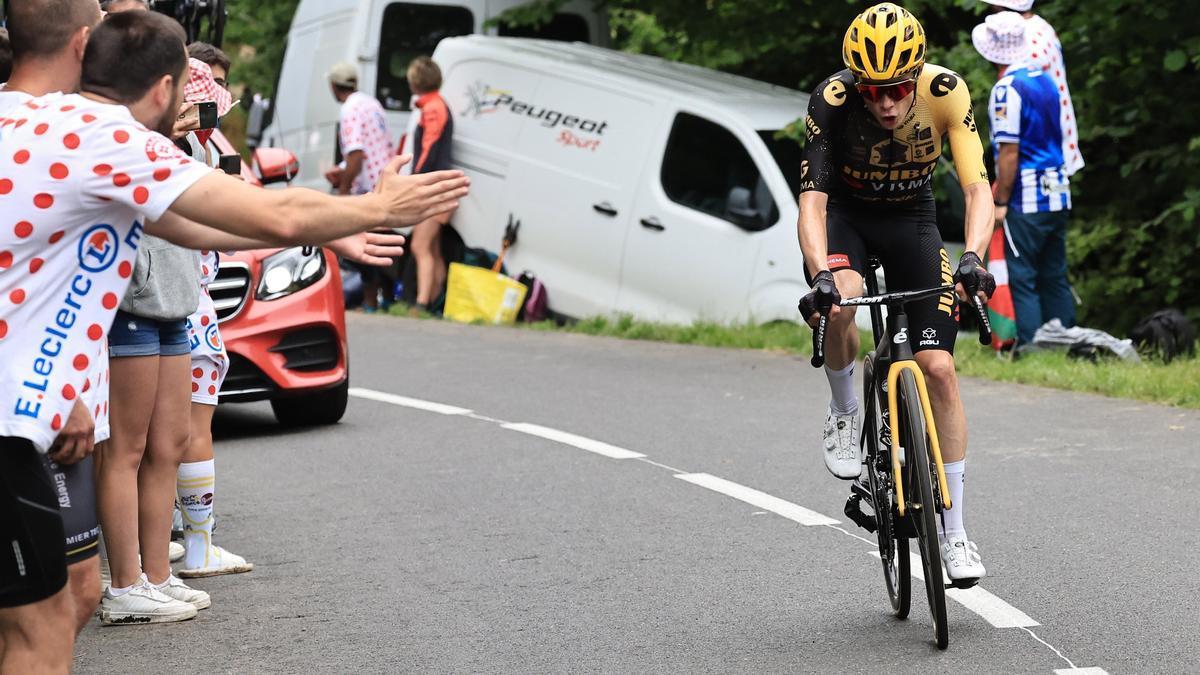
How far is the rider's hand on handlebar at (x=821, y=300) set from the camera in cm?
579

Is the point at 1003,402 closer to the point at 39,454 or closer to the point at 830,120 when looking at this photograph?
the point at 830,120

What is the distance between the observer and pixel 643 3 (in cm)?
1900

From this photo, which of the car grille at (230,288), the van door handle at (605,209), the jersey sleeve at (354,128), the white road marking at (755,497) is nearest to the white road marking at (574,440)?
the white road marking at (755,497)

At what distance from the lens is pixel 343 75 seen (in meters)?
17.5

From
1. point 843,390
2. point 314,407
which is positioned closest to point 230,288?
point 314,407

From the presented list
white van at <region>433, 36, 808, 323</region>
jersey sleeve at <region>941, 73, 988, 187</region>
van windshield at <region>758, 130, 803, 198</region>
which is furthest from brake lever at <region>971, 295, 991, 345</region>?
van windshield at <region>758, 130, 803, 198</region>

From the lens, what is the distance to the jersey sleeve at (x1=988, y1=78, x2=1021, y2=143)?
12.0 meters

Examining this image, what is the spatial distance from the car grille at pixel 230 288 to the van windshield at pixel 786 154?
194 inches

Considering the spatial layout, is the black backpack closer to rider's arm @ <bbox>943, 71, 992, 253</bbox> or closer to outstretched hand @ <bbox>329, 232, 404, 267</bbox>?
rider's arm @ <bbox>943, 71, 992, 253</bbox>

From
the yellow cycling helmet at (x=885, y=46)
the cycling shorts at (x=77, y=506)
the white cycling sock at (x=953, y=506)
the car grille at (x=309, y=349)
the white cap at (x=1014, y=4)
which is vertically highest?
the yellow cycling helmet at (x=885, y=46)

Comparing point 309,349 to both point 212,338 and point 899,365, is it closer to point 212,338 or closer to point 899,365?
point 212,338

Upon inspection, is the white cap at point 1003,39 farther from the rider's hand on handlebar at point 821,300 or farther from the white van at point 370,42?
the white van at point 370,42

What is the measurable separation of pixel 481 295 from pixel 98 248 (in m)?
12.1

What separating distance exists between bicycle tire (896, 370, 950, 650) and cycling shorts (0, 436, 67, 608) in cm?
257
